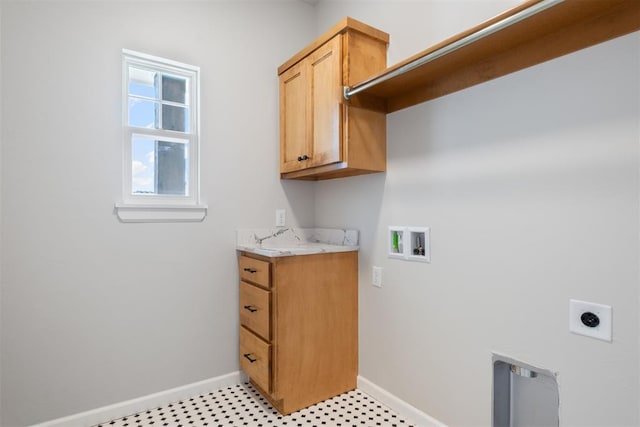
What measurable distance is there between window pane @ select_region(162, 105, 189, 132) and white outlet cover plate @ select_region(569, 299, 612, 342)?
89.4 inches

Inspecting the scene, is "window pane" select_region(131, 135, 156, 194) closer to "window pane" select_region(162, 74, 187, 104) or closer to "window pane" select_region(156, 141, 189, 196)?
"window pane" select_region(156, 141, 189, 196)

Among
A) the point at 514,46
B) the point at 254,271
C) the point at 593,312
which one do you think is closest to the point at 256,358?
the point at 254,271

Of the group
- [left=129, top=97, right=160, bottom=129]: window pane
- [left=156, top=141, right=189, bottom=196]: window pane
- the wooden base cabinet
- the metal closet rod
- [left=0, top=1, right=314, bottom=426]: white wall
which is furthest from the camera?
[left=156, top=141, right=189, bottom=196]: window pane

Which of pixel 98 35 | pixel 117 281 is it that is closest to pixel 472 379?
pixel 117 281

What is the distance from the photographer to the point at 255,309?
214cm

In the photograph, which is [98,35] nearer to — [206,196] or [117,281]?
[206,196]

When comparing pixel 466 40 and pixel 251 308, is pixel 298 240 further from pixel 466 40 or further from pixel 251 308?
pixel 466 40

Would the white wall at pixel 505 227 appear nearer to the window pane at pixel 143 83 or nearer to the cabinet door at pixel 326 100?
the cabinet door at pixel 326 100

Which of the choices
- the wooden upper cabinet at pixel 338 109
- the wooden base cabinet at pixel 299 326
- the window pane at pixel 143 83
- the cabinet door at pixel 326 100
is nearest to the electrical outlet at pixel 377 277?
the wooden base cabinet at pixel 299 326

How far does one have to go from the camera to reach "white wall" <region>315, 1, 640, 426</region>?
1.19m

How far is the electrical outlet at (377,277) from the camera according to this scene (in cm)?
213

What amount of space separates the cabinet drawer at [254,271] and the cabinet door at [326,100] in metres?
0.70

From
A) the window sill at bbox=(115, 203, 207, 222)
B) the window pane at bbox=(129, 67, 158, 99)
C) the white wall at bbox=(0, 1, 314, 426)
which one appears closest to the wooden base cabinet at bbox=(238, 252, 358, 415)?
the white wall at bbox=(0, 1, 314, 426)

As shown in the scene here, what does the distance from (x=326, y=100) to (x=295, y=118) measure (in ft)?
1.25
